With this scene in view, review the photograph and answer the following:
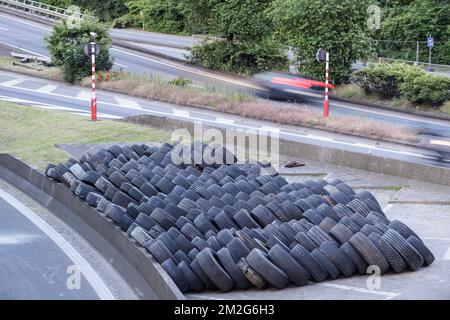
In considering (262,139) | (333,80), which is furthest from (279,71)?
(262,139)

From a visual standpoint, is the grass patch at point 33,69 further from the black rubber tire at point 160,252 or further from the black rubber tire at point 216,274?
the black rubber tire at point 216,274

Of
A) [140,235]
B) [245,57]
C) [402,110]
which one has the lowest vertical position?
[402,110]

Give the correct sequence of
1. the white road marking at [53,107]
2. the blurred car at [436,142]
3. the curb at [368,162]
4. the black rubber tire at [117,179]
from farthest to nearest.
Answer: the white road marking at [53,107], the blurred car at [436,142], the curb at [368,162], the black rubber tire at [117,179]

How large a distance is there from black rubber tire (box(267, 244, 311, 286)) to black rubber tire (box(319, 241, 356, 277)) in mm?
519

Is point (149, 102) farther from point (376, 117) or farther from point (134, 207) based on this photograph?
point (134, 207)

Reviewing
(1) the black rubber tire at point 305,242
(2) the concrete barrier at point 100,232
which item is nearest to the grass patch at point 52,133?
(2) the concrete barrier at point 100,232

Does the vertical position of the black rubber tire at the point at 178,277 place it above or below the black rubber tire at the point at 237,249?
below

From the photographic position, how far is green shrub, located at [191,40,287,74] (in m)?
43.3

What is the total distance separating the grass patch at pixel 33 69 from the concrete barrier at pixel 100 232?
61.2 ft

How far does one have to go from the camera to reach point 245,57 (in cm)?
4369

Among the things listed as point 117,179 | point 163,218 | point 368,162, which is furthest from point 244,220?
point 368,162

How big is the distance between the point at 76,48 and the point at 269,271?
28624 millimetres

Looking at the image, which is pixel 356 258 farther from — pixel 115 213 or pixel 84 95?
pixel 84 95

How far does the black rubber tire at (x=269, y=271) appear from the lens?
39.0ft
